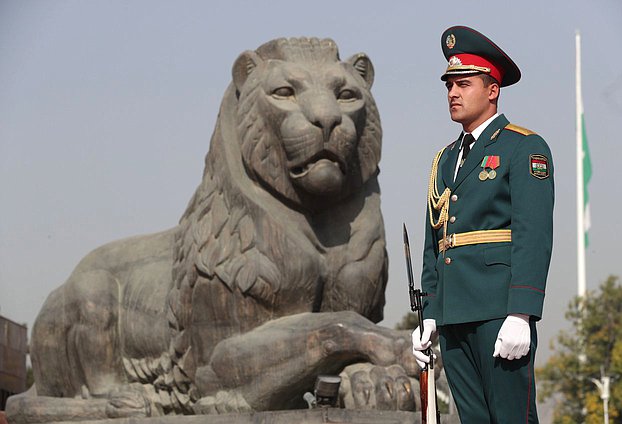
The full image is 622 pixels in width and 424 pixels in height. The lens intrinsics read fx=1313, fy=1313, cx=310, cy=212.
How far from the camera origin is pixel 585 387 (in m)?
38.3

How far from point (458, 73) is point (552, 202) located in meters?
0.63

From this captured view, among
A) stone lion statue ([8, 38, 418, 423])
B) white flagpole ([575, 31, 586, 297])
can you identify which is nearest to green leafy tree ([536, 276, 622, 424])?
white flagpole ([575, 31, 586, 297])

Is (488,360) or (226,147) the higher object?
(226,147)

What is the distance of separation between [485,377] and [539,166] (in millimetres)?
808

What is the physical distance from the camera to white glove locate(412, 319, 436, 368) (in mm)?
5020

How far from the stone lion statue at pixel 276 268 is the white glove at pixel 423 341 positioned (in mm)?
2499

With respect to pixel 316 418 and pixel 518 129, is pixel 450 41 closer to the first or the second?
pixel 518 129

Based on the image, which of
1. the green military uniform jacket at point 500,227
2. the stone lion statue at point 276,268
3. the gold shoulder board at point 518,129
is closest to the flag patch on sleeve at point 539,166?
the green military uniform jacket at point 500,227

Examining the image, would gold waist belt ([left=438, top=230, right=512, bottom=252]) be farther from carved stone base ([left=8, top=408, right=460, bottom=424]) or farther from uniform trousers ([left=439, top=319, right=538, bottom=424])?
carved stone base ([left=8, top=408, right=460, bottom=424])

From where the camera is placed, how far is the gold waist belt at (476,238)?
491 centimetres

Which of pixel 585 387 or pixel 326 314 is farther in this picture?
pixel 585 387

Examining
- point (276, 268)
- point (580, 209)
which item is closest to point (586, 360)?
point (580, 209)

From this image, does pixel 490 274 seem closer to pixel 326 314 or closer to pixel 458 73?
pixel 458 73

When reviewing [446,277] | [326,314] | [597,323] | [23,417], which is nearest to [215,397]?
[326,314]
